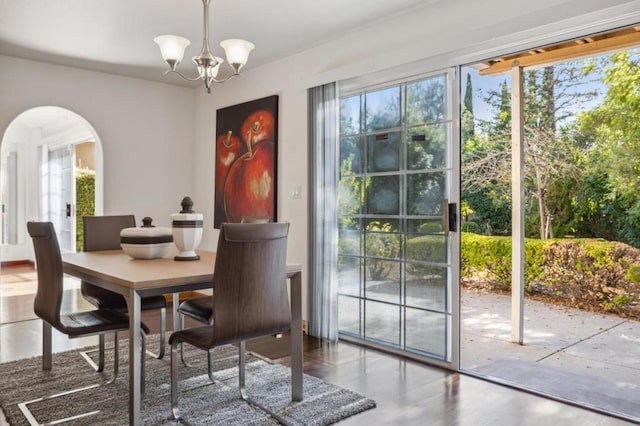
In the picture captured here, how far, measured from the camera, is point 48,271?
2545 mm

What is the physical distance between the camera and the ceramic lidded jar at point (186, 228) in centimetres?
267

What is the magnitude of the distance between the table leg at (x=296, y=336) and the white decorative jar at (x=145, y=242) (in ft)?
2.72

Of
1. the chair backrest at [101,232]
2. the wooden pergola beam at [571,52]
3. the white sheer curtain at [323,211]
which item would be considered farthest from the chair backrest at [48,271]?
the wooden pergola beam at [571,52]

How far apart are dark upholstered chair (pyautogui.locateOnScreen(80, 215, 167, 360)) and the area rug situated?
280 millimetres

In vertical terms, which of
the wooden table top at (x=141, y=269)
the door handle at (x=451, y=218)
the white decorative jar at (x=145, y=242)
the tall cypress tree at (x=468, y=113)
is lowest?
the wooden table top at (x=141, y=269)

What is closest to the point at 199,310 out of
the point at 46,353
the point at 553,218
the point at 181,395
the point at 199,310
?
the point at 199,310

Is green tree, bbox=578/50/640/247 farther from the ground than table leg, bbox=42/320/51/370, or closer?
farther from the ground

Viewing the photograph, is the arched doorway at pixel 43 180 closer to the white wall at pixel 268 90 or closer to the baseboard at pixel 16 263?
the baseboard at pixel 16 263

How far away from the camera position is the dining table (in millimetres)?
2080

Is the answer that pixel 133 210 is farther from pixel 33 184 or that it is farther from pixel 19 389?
pixel 33 184

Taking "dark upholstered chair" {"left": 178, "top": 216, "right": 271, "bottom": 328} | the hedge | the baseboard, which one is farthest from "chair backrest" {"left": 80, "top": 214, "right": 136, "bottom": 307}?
the baseboard

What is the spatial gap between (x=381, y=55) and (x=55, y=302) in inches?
102

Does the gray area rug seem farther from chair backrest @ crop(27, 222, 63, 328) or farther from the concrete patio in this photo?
chair backrest @ crop(27, 222, 63, 328)

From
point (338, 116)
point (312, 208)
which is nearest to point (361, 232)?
point (312, 208)
